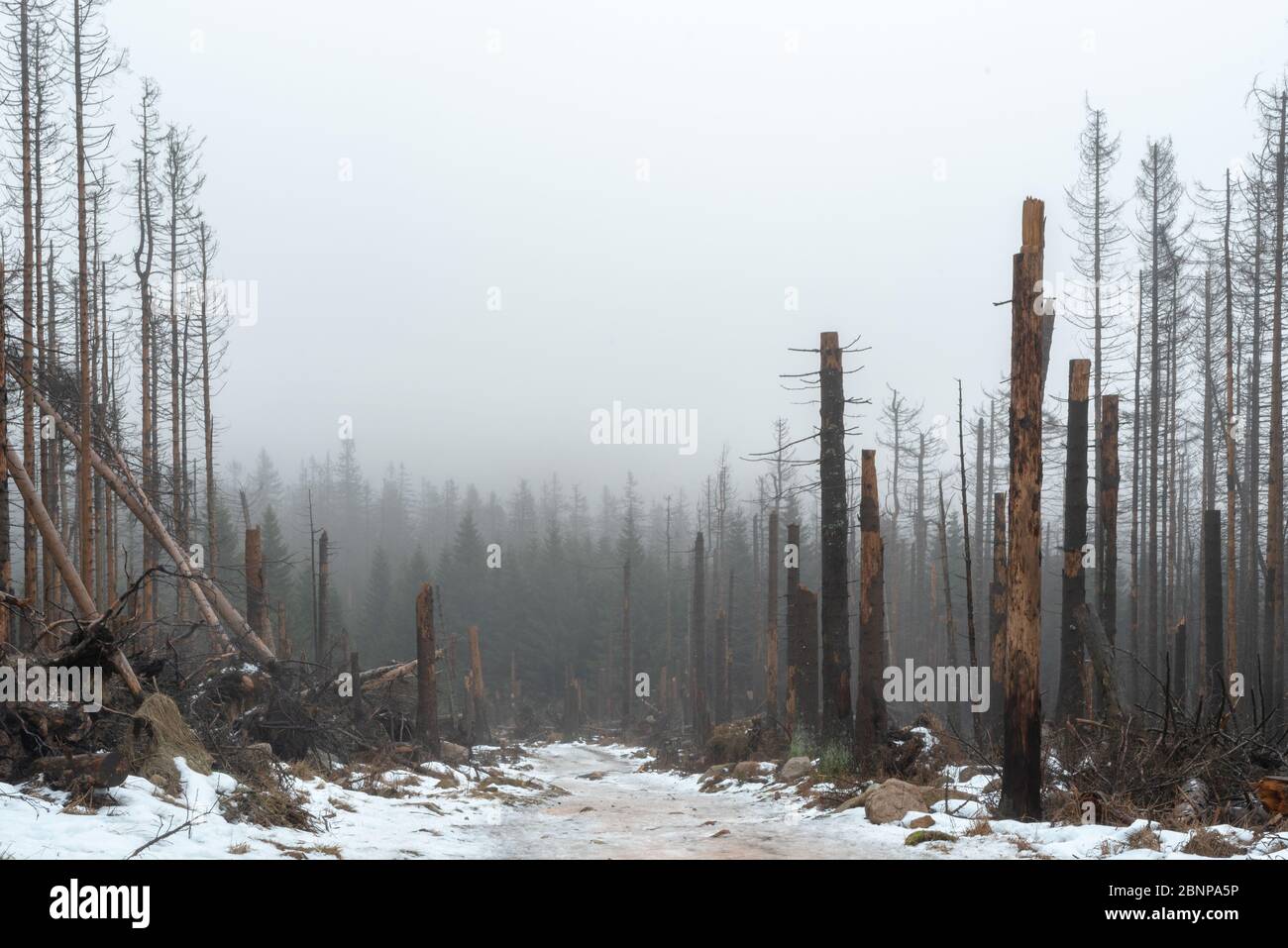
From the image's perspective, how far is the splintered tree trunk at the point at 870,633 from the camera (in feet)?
46.5

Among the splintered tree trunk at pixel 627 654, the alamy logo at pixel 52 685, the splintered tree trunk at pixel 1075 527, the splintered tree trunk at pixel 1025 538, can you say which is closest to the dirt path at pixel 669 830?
the splintered tree trunk at pixel 1025 538

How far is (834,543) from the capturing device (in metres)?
15.4

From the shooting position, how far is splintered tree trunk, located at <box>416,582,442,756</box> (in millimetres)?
18453

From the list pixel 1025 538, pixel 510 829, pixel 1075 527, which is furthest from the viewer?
pixel 1075 527

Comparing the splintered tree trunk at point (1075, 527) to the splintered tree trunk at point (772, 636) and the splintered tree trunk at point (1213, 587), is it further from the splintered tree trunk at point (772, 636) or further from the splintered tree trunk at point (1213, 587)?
the splintered tree trunk at point (772, 636)

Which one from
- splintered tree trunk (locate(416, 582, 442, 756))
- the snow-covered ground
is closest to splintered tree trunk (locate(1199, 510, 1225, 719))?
the snow-covered ground

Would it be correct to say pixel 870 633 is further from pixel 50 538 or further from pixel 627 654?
pixel 627 654

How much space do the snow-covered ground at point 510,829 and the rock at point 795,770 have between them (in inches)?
14.7

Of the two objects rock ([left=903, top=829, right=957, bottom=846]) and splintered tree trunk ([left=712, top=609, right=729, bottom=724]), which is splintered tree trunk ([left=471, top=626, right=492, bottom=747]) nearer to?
splintered tree trunk ([left=712, top=609, right=729, bottom=724])

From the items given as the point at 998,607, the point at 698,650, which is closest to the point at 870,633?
the point at 998,607

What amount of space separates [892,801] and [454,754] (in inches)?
440
